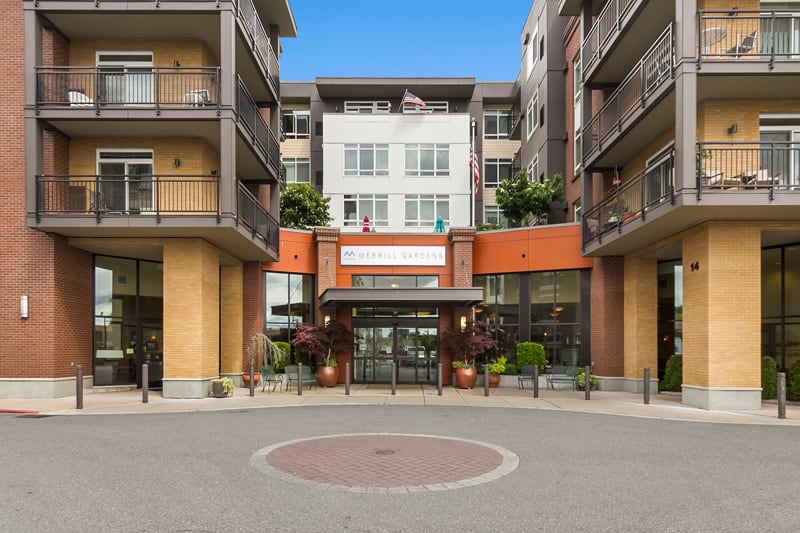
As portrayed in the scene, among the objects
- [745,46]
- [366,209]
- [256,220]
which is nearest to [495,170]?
[366,209]

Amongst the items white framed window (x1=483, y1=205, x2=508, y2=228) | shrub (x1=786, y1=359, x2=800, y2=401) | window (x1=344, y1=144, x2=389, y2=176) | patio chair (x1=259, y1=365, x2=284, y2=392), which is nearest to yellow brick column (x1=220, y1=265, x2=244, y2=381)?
patio chair (x1=259, y1=365, x2=284, y2=392)

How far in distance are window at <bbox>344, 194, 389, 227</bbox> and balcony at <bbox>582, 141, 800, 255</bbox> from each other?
16390 mm

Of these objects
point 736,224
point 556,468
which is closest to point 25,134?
point 556,468

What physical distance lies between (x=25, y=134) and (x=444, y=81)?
25.1 meters

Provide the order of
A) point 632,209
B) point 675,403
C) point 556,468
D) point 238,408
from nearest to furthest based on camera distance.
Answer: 1. point 556,468
2. point 238,408
3. point 675,403
4. point 632,209

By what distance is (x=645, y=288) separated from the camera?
67.8 feet

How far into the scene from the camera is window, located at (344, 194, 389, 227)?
33.5m

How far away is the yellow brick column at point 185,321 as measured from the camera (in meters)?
17.8

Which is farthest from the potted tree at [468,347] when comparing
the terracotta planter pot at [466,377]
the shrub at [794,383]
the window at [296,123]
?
the window at [296,123]

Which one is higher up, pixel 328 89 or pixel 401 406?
pixel 328 89

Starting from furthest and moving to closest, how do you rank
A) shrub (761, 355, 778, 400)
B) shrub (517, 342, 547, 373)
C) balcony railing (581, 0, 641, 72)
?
shrub (517, 342, 547, 373) < balcony railing (581, 0, 641, 72) < shrub (761, 355, 778, 400)

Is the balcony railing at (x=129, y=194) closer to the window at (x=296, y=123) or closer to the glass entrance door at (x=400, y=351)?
the glass entrance door at (x=400, y=351)

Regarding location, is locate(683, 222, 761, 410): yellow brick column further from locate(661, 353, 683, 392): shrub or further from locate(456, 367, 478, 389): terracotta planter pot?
locate(456, 367, 478, 389): terracotta planter pot

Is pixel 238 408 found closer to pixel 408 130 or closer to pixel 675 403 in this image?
pixel 675 403
